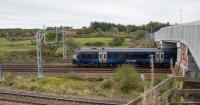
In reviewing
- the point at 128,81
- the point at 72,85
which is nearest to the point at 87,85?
the point at 72,85

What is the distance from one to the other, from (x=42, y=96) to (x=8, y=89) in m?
5.36

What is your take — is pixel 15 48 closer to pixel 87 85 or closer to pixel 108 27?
pixel 87 85

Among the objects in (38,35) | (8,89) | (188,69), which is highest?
(38,35)

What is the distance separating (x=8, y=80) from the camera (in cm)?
3375

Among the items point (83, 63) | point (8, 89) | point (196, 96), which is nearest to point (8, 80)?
point (8, 89)

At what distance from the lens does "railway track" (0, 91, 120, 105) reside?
79.0ft

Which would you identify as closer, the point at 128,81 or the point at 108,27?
the point at 128,81

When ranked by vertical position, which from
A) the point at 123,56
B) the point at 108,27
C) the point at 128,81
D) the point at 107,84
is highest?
the point at 108,27

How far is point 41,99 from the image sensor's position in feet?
83.4

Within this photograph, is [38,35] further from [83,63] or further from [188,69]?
[188,69]

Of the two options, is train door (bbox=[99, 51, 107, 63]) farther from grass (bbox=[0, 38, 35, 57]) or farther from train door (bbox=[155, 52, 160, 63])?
grass (bbox=[0, 38, 35, 57])

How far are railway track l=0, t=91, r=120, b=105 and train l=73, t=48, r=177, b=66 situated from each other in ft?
50.3

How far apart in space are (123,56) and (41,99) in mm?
17607

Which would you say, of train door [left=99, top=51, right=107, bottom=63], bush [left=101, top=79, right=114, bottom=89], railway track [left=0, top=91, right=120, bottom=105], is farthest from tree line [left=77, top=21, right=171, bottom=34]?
railway track [left=0, top=91, right=120, bottom=105]
